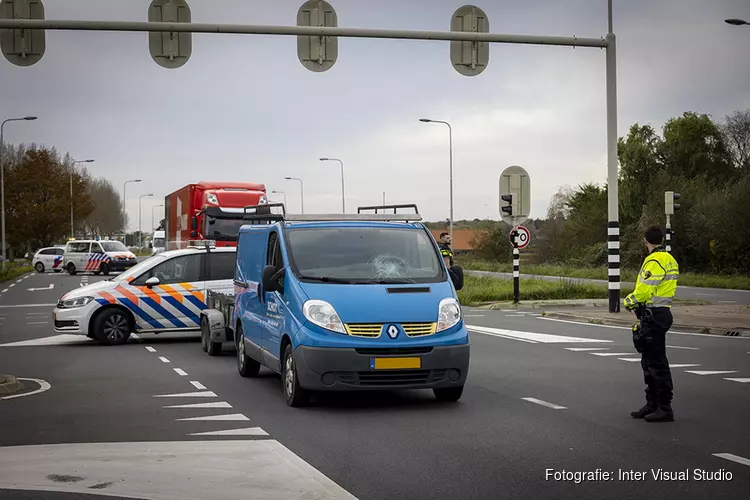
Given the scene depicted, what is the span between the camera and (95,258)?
186 ft

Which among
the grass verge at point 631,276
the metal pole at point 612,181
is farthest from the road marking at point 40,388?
the grass verge at point 631,276

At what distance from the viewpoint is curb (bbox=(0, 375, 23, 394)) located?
37.8ft

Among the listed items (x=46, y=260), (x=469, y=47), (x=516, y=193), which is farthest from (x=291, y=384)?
(x=46, y=260)

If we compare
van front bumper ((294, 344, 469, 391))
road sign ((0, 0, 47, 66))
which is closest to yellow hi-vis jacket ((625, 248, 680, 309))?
van front bumper ((294, 344, 469, 391))

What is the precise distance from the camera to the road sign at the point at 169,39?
1648cm

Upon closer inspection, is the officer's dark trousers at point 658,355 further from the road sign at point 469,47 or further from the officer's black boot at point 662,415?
the road sign at point 469,47

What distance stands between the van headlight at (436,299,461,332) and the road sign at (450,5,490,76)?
27.0 ft

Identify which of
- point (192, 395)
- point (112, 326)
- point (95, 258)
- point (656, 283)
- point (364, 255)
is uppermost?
point (364, 255)

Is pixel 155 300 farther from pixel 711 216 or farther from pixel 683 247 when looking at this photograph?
pixel 683 247

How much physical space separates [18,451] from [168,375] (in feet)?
17.9

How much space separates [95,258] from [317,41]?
140 feet

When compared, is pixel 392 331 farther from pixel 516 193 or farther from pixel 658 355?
pixel 516 193

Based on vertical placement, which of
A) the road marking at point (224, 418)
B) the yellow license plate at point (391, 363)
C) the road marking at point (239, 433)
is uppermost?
the yellow license plate at point (391, 363)

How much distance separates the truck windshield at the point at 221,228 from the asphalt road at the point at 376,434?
50.1ft
